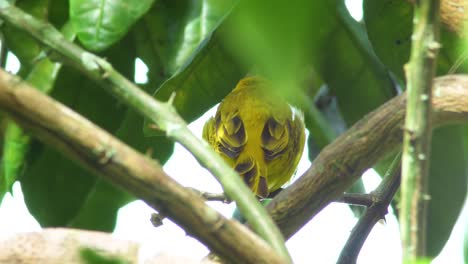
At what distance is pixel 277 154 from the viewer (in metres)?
3.68

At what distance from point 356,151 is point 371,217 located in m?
0.36

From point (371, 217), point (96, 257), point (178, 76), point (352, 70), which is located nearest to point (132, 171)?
point (96, 257)

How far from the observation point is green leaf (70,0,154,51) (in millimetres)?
1937

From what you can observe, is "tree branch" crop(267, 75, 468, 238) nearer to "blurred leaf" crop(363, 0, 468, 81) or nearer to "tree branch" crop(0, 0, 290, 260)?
"blurred leaf" crop(363, 0, 468, 81)

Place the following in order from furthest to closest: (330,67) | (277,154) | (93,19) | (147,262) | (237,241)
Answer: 1. (277,154)
2. (330,67)
3. (93,19)
4. (147,262)
5. (237,241)

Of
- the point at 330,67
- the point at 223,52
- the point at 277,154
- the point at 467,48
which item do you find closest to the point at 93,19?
the point at 223,52

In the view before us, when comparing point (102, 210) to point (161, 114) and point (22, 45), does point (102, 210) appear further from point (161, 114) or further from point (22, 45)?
point (161, 114)

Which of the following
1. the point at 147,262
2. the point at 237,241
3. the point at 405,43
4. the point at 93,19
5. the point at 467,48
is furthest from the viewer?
the point at 405,43

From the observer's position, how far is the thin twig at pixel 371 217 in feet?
6.98

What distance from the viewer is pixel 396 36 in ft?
7.21

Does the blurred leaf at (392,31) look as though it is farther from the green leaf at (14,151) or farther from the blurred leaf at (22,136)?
the green leaf at (14,151)

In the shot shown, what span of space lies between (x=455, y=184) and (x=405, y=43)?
0.42 meters

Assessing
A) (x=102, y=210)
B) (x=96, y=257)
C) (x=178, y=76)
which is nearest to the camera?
(x=96, y=257)

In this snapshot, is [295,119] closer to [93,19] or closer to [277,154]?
[277,154]
